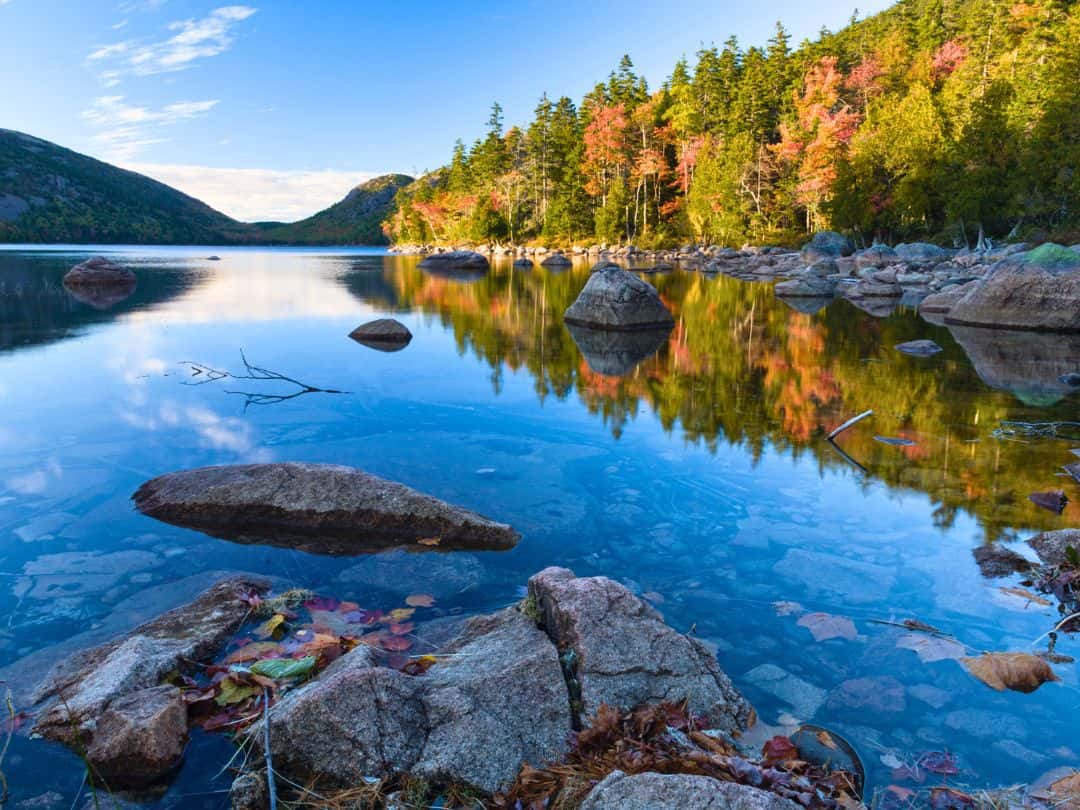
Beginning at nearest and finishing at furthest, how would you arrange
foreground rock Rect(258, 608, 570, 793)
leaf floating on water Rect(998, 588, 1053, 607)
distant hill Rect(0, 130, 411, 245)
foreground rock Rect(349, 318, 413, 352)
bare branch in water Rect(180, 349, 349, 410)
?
foreground rock Rect(258, 608, 570, 793) < leaf floating on water Rect(998, 588, 1053, 607) < bare branch in water Rect(180, 349, 349, 410) < foreground rock Rect(349, 318, 413, 352) < distant hill Rect(0, 130, 411, 245)

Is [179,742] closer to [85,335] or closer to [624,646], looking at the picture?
[624,646]

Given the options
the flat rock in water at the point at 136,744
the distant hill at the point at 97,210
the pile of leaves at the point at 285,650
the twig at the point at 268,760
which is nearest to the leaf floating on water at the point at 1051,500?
the pile of leaves at the point at 285,650

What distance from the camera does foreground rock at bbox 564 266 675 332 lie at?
1894 cm

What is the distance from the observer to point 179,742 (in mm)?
3375

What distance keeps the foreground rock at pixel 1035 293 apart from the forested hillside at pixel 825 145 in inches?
653

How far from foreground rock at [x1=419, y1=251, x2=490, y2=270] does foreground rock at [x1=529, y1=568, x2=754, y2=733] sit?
48.4 meters

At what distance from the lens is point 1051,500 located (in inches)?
264

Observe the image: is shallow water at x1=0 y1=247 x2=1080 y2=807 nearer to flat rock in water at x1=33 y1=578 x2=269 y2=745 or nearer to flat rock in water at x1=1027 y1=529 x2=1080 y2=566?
flat rock in water at x1=33 y1=578 x2=269 y2=745

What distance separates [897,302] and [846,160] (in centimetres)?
2190

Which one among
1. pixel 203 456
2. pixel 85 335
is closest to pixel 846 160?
pixel 85 335

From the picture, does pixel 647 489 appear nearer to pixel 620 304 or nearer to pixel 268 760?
pixel 268 760

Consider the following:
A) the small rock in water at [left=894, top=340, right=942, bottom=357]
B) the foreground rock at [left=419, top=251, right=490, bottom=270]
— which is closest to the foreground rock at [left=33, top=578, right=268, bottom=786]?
the small rock in water at [left=894, top=340, right=942, bottom=357]

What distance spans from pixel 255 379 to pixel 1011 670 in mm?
12365

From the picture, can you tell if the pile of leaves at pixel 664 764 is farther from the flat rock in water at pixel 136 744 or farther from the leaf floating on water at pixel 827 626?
the flat rock in water at pixel 136 744
